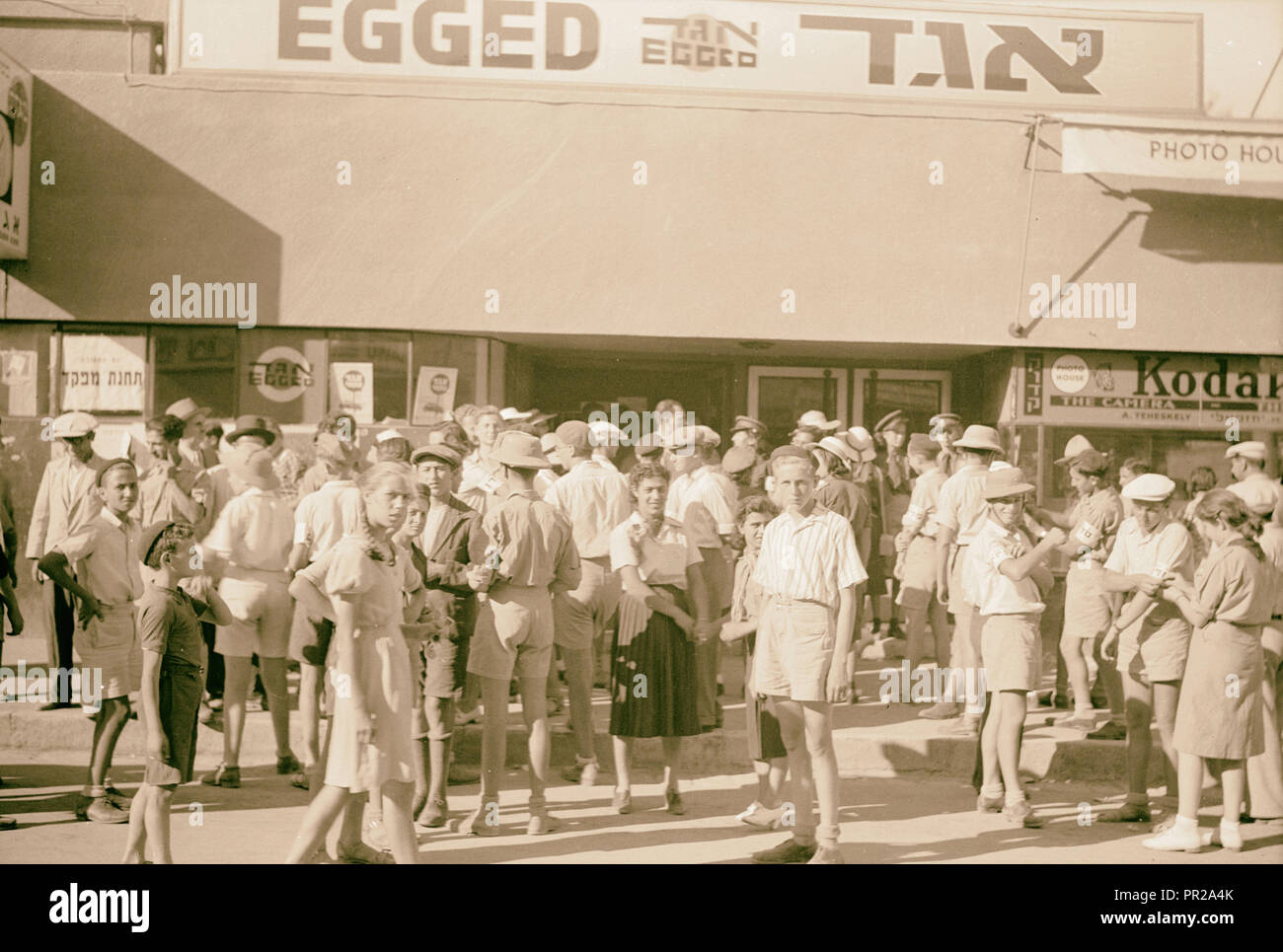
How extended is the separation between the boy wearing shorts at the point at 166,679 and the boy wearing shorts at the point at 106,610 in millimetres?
1009

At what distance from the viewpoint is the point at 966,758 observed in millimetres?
8805

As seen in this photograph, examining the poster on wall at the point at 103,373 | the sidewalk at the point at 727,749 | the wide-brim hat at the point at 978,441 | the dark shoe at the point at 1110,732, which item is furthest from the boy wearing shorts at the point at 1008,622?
the poster on wall at the point at 103,373

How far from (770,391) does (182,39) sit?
6.95m

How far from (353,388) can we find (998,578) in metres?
7.38

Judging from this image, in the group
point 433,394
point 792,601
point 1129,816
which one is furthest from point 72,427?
point 1129,816

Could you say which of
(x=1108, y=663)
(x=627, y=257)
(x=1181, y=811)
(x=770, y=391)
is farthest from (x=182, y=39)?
(x=1181, y=811)

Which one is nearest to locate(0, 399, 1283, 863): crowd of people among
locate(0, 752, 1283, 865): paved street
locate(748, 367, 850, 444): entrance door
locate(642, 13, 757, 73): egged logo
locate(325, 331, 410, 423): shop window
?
locate(0, 752, 1283, 865): paved street

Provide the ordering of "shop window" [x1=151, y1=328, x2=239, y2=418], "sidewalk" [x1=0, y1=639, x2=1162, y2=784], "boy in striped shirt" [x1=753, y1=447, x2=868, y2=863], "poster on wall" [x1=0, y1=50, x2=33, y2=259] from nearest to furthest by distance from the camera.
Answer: "boy in striped shirt" [x1=753, y1=447, x2=868, y2=863], "sidewalk" [x1=0, y1=639, x2=1162, y2=784], "poster on wall" [x1=0, y1=50, x2=33, y2=259], "shop window" [x1=151, y1=328, x2=239, y2=418]

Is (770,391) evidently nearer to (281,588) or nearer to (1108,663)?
(1108,663)

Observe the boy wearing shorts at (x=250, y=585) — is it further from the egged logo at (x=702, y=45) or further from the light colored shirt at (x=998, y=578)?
the egged logo at (x=702, y=45)

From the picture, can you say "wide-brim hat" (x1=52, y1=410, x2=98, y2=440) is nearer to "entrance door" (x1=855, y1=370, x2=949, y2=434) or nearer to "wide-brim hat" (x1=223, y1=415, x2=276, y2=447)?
"wide-brim hat" (x1=223, y1=415, x2=276, y2=447)

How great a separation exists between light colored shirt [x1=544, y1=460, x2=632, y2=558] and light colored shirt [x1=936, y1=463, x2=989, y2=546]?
231 centimetres

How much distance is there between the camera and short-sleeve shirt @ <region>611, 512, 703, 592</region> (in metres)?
7.54

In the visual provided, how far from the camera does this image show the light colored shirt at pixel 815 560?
664cm
